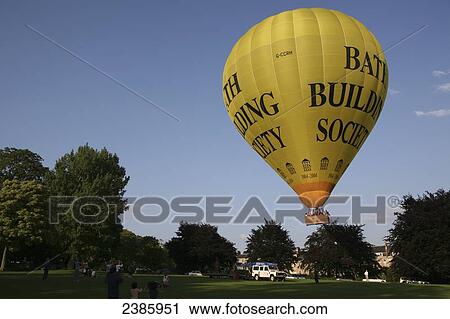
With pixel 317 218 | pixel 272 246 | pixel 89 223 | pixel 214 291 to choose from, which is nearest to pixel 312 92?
pixel 317 218

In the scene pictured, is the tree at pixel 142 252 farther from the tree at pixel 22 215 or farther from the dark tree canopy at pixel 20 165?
the tree at pixel 22 215

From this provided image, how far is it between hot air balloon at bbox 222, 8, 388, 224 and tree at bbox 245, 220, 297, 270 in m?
82.1

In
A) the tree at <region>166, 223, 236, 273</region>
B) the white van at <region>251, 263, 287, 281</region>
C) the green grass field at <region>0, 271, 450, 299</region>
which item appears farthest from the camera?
the tree at <region>166, 223, 236, 273</region>

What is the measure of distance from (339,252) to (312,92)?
60.8 meters

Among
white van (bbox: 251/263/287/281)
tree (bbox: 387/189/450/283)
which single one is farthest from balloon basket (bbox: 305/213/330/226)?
tree (bbox: 387/189/450/283)

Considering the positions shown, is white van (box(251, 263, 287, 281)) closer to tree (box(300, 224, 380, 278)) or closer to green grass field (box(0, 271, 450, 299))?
green grass field (box(0, 271, 450, 299))

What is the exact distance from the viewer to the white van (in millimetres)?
56781

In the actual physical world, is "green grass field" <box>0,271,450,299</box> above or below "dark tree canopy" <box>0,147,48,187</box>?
below

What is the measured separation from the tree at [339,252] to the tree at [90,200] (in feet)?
133

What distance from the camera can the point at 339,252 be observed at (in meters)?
84.7

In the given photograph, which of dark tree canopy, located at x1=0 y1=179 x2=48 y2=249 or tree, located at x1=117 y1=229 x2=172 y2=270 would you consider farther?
tree, located at x1=117 y1=229 x2=172 y2=270
